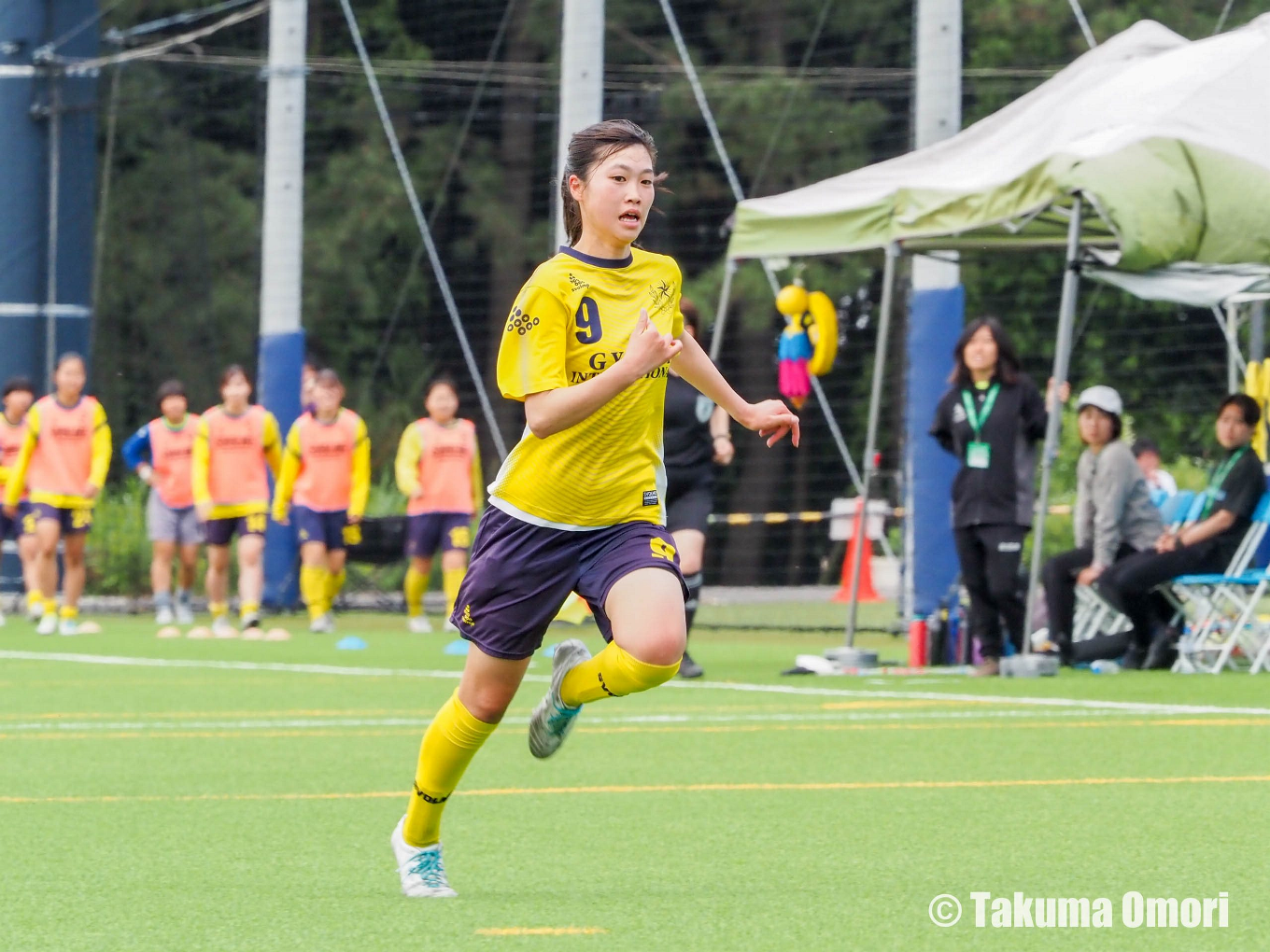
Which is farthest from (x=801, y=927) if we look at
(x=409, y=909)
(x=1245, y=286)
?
(x=1245, y=286)

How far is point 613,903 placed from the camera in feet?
17.8

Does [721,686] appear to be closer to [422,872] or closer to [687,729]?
[687,729]

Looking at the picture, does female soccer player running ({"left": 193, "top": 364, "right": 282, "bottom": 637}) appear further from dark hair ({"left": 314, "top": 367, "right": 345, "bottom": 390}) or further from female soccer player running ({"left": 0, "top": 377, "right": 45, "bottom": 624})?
female soccer player running ({"left": 0, "top": 377, "right": 45, "bottom": 624})

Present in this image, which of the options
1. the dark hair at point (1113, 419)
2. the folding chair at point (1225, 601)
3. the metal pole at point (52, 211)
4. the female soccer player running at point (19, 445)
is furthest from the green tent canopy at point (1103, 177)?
the metal pole at point (52, 211)

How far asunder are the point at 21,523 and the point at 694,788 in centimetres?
1446

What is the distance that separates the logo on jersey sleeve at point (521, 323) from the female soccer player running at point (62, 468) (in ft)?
43.6

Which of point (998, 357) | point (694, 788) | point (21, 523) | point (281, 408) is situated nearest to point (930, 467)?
point (998, 357)

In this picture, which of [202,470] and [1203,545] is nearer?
[1203,545]

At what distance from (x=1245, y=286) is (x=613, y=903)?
10782 millimetres

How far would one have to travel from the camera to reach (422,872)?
5613 millimetres

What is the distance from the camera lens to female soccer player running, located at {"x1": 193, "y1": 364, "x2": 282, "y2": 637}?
17.8 meters

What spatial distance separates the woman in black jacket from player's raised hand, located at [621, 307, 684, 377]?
7.81 m

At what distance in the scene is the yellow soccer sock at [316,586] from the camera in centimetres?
1878

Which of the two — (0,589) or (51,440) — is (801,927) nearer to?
(51,440)
